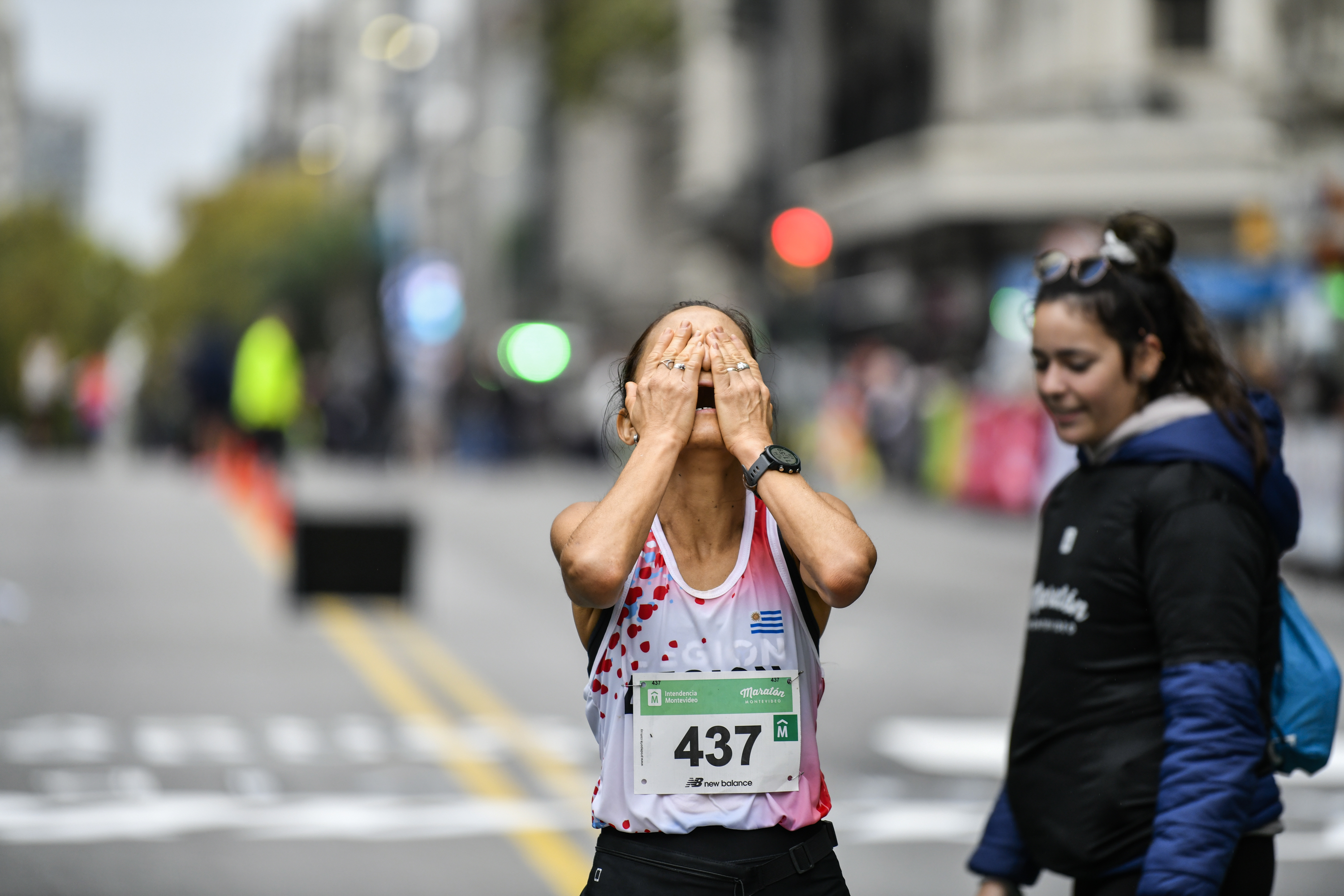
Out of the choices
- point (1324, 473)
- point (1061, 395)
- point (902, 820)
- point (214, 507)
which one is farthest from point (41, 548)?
point (1061, 395)

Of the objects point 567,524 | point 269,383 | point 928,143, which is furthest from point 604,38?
point 567,524

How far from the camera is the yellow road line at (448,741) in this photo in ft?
24.2

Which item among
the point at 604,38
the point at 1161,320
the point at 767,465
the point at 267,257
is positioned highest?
the point at 267,257

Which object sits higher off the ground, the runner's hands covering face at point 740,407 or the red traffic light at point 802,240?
the red traffic light at point 802,240

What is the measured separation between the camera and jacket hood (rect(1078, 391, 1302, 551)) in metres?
3.42

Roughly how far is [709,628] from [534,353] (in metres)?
56.7

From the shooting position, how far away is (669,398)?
3.02 m

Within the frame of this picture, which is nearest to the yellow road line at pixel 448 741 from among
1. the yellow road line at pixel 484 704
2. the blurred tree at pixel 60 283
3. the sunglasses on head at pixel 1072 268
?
the yellow road line at pixel 484 704

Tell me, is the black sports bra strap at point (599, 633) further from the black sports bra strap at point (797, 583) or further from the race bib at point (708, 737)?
the black sports bra strap at point (797, 583)

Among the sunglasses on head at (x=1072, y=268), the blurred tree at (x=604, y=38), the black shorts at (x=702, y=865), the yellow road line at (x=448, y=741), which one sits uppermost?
A: the blurred tree at (x=604, y=38)

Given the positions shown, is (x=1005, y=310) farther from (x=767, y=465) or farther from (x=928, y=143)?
(x=767, y=465)

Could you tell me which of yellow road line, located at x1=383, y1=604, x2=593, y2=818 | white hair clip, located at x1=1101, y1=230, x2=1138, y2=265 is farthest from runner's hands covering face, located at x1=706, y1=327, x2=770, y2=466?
yellow road line, located at x1=383, y1=604, x2=593, y2=818

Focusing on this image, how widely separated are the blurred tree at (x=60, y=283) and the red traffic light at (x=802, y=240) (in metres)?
70.0

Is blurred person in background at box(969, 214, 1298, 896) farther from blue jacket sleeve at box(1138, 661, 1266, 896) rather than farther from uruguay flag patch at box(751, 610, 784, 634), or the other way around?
uruguay flag patch at box(751, 610, 784, 634)
